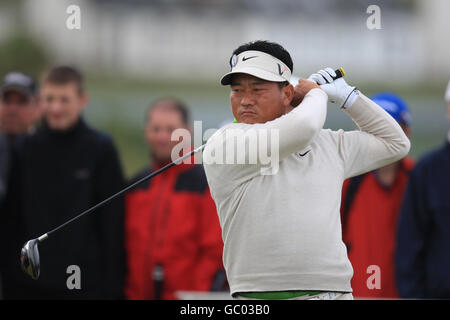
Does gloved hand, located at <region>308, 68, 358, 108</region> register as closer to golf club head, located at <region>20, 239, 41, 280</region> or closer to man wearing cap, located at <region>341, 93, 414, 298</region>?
golf club head, located at <region>20, 239, 41, 280</region>

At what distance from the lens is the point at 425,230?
536cm

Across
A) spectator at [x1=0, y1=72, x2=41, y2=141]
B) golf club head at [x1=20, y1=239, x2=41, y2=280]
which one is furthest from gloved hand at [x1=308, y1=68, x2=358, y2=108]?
spectator at [x1=0, y1=72, x2=41, y2=141]

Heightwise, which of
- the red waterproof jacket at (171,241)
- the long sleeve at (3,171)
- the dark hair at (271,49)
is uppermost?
the dark hair at (271,49)

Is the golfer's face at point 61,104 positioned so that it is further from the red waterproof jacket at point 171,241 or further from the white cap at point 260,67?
the white cap at point 260,67

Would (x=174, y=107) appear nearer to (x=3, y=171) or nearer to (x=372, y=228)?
(x=3, y=171)

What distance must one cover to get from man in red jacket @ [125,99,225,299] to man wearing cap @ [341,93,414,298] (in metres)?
0.90

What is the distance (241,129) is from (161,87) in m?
40.2

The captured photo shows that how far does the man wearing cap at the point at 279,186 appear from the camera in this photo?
139 inches

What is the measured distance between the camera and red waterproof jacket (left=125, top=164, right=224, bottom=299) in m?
5.73

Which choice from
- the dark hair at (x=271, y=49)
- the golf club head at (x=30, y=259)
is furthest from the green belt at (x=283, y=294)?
the golf club head at (x=30, y=259)

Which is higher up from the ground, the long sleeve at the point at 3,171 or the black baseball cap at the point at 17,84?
the black baseball cap at the point at 17,84

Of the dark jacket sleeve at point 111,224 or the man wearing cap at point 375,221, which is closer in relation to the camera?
the man wearing cap at point 375,221

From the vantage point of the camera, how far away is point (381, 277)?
18.1 ft
